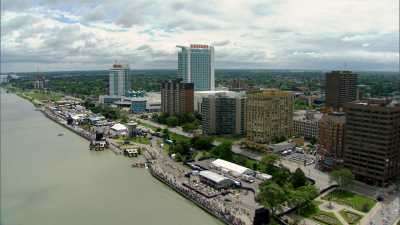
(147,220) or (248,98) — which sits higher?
(248,98)

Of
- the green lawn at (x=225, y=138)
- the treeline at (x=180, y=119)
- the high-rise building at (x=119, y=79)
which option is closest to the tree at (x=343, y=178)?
the green lawn at (x=225, y=138)

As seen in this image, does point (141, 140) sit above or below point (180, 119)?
below

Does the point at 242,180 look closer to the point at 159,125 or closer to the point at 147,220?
the point at 147,220

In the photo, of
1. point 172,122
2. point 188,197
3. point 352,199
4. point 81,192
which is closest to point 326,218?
point 352,199

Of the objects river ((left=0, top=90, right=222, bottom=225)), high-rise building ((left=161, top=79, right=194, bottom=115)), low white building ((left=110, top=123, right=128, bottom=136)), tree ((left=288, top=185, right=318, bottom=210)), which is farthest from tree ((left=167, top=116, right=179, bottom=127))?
tree ((left=288, top=185, right=318, bottom=210))

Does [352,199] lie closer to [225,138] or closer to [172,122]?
[225,138]

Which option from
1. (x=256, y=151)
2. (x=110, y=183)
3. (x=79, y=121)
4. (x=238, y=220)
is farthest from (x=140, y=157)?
(x=79, y=121)

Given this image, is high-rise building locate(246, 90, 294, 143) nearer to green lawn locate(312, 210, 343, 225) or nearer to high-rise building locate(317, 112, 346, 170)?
high-rise building locate(317, 112, 346, 170)
